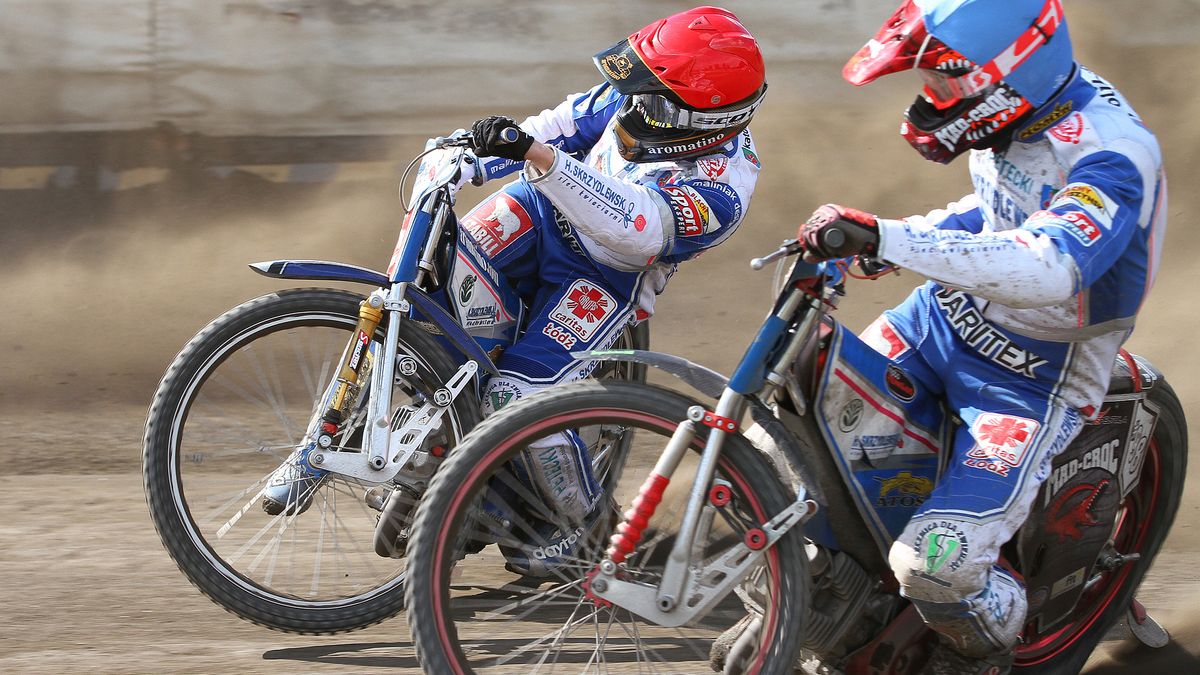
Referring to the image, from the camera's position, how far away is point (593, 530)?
3.51 metres

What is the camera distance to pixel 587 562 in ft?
10.4

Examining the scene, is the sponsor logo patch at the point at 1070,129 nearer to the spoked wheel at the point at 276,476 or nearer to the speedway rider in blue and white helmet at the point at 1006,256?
the speedway rider in blue and white helmet at the point at 1006,256

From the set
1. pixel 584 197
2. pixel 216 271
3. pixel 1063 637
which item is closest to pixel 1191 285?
pixel 1063 637

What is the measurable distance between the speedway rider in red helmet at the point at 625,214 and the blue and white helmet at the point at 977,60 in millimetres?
971

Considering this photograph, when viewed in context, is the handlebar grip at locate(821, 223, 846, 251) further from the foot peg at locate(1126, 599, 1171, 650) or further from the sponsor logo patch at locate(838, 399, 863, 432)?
the foot peg at locate(1126, 599, 1171, 650)

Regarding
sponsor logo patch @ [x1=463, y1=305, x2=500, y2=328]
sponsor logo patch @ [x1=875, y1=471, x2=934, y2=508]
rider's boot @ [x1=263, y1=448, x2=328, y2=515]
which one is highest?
sponsor logo patch @ [x1=875, y1=471, x2=934, y2=508]

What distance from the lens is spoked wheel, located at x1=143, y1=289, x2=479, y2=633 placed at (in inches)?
154

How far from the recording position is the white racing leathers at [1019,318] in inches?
115

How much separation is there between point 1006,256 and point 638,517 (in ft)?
3.32

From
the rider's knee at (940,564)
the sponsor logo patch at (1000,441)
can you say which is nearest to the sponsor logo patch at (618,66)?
the sponsor logo patch at (1000,441)

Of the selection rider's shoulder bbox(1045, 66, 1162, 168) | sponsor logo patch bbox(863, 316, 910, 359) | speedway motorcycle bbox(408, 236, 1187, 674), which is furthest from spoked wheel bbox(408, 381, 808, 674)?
rider's shoulder bbox(1045, 66, 1162, 168)

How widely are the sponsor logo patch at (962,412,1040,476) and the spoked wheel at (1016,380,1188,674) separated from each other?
0.71 m

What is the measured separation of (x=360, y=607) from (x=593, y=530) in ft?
3.04

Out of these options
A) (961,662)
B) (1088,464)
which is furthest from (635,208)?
(961,662)
